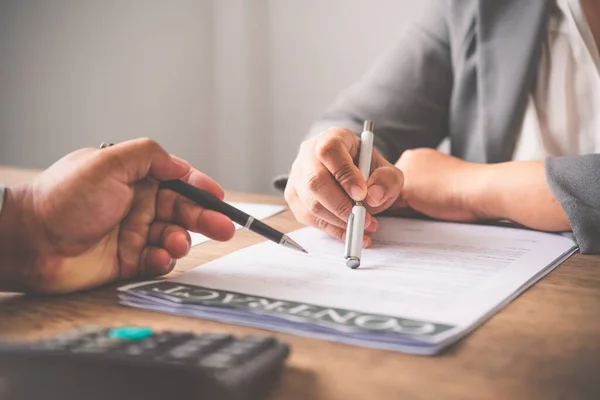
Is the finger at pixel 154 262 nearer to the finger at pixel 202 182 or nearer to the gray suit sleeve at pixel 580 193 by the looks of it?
the finger at pixel 202 182

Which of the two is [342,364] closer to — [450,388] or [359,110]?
[450,388]

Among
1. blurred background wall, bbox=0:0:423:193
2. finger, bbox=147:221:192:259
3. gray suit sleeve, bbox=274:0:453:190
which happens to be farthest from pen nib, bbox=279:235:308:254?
blurred background wall, bbox=0:0:423:193

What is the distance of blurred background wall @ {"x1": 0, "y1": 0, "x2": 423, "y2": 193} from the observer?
2123mm

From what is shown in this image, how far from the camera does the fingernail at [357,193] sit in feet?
2.40

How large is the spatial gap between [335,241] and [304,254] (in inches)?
3.3

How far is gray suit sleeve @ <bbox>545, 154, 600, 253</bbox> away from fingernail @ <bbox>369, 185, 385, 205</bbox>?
0.19 metres

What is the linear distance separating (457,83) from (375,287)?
0.68 meters

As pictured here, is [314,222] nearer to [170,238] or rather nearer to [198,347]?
[170,238]

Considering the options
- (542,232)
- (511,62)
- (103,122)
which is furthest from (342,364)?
(103,122)

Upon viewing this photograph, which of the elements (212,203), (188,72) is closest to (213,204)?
(212,203)

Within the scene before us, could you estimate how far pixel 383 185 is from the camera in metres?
0.78

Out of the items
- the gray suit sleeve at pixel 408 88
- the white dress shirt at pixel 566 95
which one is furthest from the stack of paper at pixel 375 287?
the gray suit sleeve at pixel 408 88

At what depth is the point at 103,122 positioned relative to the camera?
2.18 m

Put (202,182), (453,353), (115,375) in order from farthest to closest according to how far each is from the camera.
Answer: (202,182)
(453,353)
(115,375)
